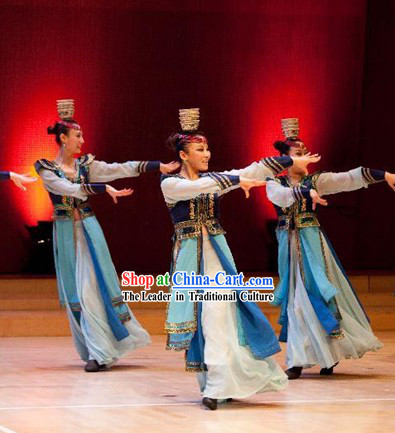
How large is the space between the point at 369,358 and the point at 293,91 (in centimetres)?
447

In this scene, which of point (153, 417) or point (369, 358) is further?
point (369, 358)

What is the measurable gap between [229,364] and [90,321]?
197cm

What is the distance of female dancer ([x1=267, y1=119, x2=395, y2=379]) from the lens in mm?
6977

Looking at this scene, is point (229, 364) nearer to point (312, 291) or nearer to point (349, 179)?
point (312, 291)

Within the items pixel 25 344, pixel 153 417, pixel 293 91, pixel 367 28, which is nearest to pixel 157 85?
pixel 293 91

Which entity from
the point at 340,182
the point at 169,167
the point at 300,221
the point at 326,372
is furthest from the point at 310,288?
the point at 169,167

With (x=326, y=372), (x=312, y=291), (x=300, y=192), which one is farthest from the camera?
(x=326, y=372)

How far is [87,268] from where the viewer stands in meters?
7.59

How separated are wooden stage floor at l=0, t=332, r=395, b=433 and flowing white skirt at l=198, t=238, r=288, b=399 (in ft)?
0.32

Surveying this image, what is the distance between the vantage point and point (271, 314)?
31.9ft

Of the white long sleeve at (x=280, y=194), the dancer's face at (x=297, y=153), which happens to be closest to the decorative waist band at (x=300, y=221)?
the white long sleeve at (x=280, y=194)

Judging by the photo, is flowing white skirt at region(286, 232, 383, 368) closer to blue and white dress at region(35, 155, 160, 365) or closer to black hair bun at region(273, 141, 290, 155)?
black hair bun at region(273, 141, 290, 155)

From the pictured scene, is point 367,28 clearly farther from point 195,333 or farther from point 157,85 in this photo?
point 195,333

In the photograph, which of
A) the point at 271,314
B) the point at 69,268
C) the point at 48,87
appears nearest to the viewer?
the point at 69,268
